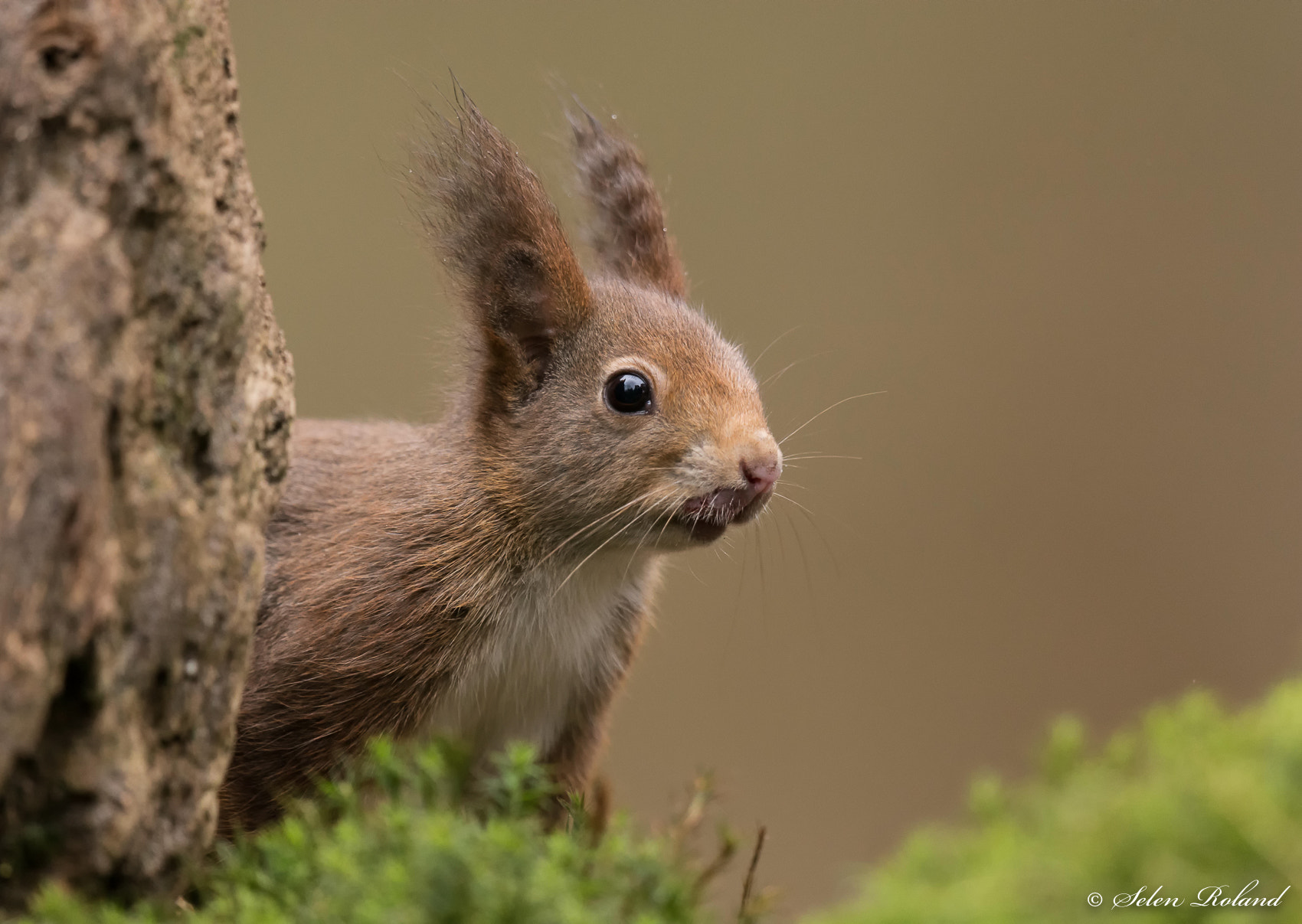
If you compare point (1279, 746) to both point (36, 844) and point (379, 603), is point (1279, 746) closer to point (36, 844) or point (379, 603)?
point (36, 844)

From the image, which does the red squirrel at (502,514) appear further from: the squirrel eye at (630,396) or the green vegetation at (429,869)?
the green vegetation at (429,869)

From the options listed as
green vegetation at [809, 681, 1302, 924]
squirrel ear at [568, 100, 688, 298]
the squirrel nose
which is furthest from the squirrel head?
green vegetation at [809, 681, 1302, 924]

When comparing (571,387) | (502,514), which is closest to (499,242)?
(571,387)

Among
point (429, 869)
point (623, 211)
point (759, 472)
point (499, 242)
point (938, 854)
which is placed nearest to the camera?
point (429, 869)

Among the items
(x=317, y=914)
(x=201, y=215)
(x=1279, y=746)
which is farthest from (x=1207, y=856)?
(x=201, y=215)

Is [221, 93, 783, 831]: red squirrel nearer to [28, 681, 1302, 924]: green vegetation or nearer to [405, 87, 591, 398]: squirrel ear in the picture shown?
[405, 87, 591, 398]: squirrel ear

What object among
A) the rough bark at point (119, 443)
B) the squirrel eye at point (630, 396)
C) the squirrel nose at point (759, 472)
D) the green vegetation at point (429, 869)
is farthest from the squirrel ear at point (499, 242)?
the green vegetation at point (429, 869)

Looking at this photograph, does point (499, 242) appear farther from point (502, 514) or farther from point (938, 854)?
point (938, 854)
